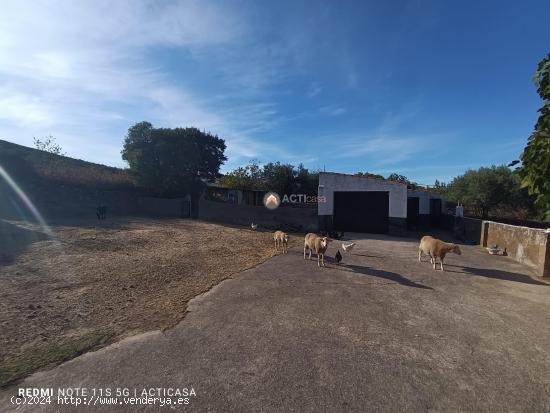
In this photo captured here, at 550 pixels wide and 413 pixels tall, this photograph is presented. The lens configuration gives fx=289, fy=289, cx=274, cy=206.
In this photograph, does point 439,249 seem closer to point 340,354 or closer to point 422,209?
point 340,354

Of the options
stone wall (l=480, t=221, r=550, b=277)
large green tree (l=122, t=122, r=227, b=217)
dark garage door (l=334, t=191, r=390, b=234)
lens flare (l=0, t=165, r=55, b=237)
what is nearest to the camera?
stone wall (l=480, t=221, r=550, b=277)

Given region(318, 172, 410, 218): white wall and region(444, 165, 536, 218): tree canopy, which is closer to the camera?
region(318, 172, 410, 218): white wall

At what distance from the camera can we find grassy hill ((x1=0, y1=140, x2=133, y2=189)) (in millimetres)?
23733

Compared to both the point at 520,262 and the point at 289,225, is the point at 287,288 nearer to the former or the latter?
the point at 520,262

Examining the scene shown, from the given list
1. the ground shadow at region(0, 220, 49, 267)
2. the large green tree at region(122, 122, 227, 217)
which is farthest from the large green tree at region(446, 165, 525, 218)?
the ground shadow at region(0, 220, 49, 267)

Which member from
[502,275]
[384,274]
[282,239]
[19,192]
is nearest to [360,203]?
[282,239]

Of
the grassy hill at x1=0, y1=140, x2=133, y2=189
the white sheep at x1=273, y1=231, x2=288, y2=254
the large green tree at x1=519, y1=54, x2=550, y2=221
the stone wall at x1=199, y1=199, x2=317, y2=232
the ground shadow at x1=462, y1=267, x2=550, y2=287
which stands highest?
the grassy hill at x1=0, y1=140, x2=133, y2=189

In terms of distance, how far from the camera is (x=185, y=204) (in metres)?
25.4

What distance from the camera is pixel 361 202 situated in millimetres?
19172

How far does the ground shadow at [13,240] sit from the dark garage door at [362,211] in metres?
15.9

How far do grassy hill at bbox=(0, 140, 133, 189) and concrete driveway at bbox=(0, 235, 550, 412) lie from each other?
2561 cm

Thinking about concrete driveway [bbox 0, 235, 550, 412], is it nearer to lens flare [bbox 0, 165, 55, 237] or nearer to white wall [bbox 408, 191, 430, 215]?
white wall [bbox 408, 191, 430, 215]

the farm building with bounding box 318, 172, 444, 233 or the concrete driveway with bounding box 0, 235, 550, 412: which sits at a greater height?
the farm building with bounding box 318, 172, 444, 233

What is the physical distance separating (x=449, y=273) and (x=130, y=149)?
26.5m
